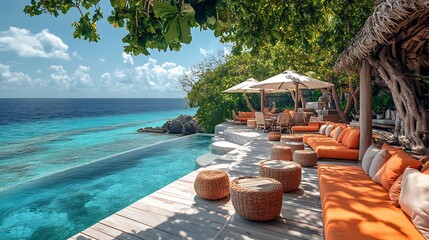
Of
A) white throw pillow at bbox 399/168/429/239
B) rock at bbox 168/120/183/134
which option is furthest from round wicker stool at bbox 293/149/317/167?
rock at bbox 168/120/183/134

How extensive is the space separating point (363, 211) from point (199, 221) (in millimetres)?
1966

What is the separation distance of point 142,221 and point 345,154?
15.9 ft

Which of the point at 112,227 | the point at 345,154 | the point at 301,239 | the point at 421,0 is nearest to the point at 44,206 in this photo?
the point at 112,227

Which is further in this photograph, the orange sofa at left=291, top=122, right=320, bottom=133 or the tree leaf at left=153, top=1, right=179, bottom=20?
the orange sofa at left=291, top=122, right=320, bottom=133

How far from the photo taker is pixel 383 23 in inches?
168

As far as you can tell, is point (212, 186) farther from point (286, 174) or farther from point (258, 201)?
point (286, 174)

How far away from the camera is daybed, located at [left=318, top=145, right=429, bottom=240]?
2129 millimetres

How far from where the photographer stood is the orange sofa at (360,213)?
213cm

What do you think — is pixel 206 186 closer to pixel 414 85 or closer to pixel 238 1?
pixel 238 1

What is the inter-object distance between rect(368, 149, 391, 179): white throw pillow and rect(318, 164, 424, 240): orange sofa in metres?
0.15

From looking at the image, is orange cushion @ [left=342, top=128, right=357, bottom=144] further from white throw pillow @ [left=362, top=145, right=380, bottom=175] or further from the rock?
the rock

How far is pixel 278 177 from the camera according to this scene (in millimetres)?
4109

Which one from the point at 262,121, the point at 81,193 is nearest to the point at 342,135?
the point at 262,121

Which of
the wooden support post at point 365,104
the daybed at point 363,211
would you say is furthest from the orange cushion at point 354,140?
the daybed at point 363,211
